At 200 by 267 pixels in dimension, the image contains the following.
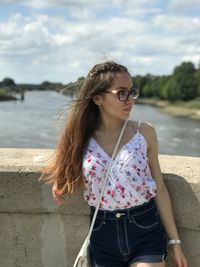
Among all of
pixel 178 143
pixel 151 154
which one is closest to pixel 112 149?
pixel 151 154

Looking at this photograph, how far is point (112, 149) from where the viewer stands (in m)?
2.86

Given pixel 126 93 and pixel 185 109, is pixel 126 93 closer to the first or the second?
pixel 126 93

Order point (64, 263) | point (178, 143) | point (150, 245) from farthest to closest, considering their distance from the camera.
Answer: point (178, 143)
point (64, 263)
point (150, 245)

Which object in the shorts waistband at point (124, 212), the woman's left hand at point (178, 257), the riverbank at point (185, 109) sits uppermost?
the shorts waistband at point (124, 212)

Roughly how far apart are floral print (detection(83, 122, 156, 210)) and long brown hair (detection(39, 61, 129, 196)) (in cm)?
8

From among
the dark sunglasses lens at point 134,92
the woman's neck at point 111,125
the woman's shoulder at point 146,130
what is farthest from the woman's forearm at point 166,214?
the dark sunglasses lens at point 134,92

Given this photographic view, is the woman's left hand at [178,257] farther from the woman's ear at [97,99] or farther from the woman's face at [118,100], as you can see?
the woman's ear at [97,99]

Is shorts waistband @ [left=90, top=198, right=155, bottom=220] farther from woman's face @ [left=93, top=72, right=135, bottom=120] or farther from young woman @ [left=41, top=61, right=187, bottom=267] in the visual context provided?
woman's face @ [left=93, top=72, right=135, bottom=120]

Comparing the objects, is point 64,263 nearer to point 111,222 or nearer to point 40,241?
point 40,241

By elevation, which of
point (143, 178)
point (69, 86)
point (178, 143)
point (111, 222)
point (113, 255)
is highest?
point (69, 86)

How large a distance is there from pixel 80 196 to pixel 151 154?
57 centimetres

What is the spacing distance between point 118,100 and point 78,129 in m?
0.29

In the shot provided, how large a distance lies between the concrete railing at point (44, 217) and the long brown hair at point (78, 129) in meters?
0.27

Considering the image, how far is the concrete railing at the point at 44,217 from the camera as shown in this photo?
311 cm
